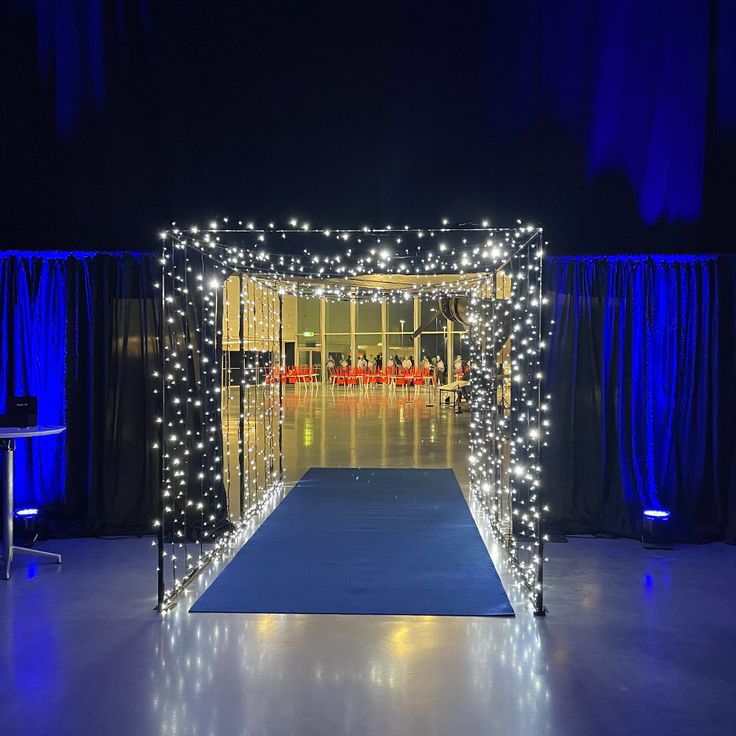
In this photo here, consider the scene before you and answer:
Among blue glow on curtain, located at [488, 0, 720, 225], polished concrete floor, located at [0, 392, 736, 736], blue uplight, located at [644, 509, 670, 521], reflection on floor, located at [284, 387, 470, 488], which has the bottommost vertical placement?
polished concrete floor, located at [0, 392, 736, 736]

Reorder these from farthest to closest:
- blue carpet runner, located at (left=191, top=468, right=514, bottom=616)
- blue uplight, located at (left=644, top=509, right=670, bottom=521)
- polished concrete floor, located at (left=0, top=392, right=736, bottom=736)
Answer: blue uplight, located at (left=644, top=509, right=670, bottom=521), blue carpet runner, located at (left=191, top=468, right=514, bottom=616), polished concrete floor, located at (left=0, top=392, right=736, bottom=736)

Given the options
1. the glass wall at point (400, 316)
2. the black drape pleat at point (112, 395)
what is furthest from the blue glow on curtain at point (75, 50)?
the glass wall at point (400, 316)

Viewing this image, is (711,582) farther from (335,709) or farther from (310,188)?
(310,188)

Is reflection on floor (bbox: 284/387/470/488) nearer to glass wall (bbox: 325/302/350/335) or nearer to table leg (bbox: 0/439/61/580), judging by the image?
table leg (bbox: 0/439/61/580)

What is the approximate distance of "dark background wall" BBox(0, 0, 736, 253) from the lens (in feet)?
18.1

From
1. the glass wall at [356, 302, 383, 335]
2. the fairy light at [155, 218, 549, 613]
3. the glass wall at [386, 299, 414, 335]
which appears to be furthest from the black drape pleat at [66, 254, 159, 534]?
A: the glass wall at [356, 302, 383, 335]

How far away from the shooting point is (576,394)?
5.45 metres

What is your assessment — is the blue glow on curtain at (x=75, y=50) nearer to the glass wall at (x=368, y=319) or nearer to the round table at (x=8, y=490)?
the round table at (x=8, y=490)

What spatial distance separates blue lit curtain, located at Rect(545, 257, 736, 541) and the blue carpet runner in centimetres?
113

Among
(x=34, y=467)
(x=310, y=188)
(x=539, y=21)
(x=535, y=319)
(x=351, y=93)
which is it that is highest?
(x=539, y=21)

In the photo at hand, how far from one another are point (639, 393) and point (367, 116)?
10.9ft

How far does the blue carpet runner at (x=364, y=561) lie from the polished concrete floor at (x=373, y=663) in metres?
0.17

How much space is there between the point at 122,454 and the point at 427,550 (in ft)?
8.48

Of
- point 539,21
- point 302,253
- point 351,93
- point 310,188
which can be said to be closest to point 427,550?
point 302,253
